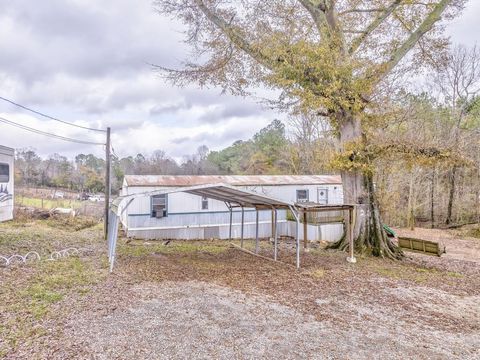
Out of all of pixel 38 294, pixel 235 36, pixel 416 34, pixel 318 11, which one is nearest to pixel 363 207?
pixel 416 34

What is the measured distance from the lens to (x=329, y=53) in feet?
30.0

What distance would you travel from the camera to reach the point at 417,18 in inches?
428

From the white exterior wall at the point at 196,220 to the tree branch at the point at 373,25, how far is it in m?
6.46

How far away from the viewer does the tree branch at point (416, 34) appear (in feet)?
33.4

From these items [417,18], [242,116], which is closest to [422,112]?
[417,18]

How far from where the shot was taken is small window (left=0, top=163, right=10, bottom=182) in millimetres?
9264

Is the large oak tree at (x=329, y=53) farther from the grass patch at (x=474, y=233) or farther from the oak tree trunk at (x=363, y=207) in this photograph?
the grass patch at (x=474, y=233)

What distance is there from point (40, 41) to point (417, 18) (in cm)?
1406

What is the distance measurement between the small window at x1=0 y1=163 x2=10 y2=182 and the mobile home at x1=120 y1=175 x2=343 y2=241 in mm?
4303

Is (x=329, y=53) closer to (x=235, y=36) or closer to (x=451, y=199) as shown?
(x=235, y=36)

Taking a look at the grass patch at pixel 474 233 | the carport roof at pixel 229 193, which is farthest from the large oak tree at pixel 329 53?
the grass patch at pixel 474 233

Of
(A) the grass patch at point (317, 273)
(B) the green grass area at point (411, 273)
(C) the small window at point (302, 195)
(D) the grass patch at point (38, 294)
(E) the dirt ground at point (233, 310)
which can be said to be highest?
(C) the small window at point (302, 195)

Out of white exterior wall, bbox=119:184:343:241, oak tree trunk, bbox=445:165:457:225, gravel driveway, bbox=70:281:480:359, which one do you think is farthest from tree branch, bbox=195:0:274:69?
oak tree trunk, bbox=445:165:457:225

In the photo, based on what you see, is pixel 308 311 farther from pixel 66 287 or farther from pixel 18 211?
pixel 18 211
